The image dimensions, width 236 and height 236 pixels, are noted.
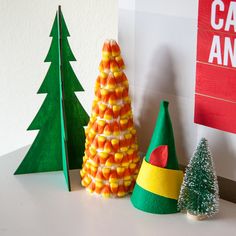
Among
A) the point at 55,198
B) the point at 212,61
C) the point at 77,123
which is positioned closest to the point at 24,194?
the point at 55,198

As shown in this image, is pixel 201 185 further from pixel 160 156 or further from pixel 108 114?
pixel 108 114

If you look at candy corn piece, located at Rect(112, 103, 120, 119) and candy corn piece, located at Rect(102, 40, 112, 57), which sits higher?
candy corn piece, located at Rect(102, 40, 112, 57)

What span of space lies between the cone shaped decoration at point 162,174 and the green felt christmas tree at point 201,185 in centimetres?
3

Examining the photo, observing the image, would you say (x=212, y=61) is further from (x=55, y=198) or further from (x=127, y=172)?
(x=55, y=198)

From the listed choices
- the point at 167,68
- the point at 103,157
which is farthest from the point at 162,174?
the point at 167,68

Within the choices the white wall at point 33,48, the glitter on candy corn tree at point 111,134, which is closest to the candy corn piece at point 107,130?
the glitter on candy corn tree at point 111,134

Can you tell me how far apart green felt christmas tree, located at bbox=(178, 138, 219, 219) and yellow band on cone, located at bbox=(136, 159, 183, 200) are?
3 cm

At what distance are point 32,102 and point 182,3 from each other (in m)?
0.70

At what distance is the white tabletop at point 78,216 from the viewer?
0.94 metres

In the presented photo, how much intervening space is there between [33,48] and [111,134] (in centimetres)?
61

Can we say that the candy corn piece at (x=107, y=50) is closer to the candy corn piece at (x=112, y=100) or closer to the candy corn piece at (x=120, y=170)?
the candy corn piece at (x=112, y=100)

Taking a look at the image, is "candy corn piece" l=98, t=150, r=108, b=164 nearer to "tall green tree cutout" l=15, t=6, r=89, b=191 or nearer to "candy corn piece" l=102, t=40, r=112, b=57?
"tall green tree cutout" l=15, t=6, r=89, b=191

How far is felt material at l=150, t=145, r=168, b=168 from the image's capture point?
0.98 m

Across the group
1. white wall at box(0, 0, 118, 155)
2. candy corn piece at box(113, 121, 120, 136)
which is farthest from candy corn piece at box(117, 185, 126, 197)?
white wall at box(0, 0, 118, 155)
